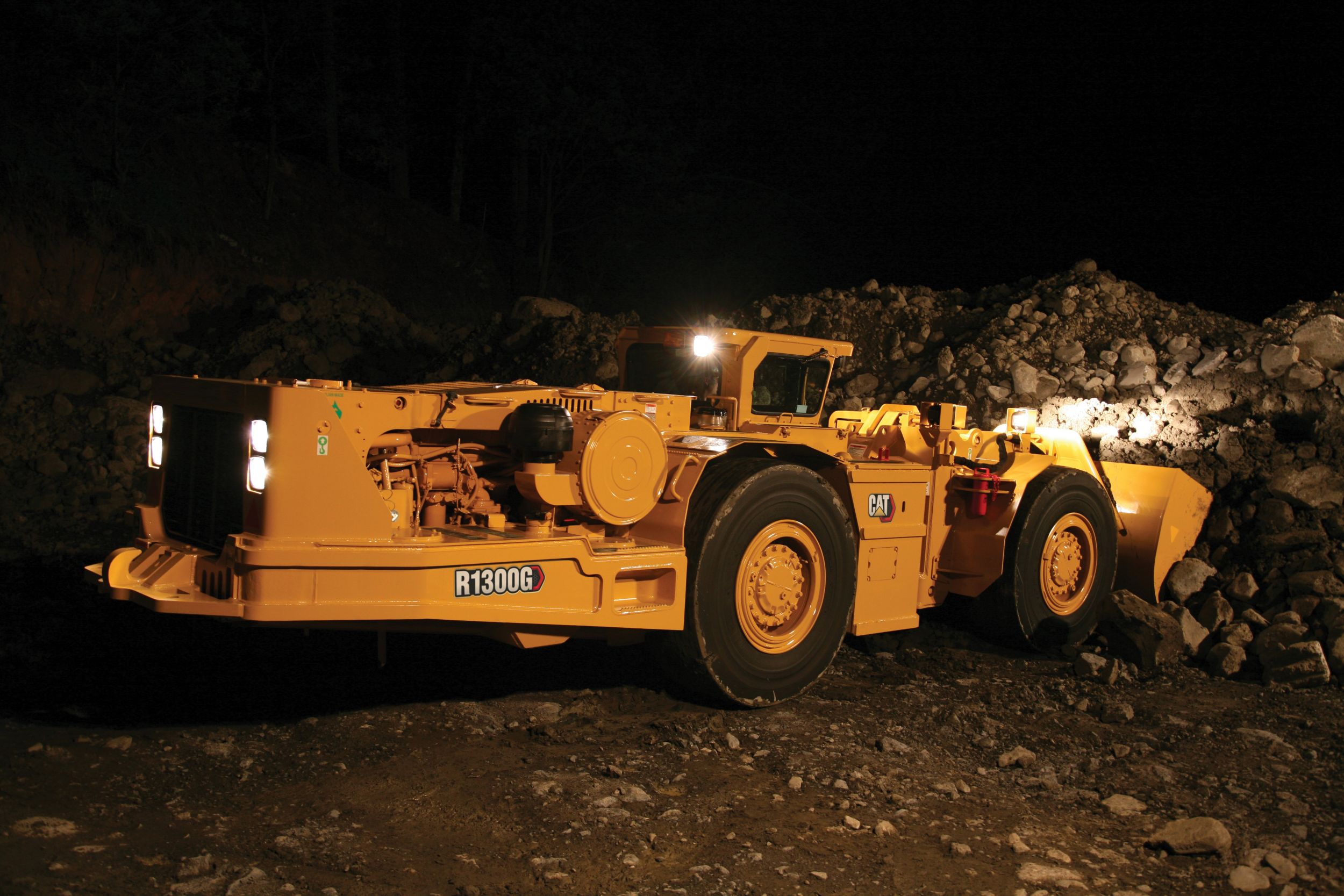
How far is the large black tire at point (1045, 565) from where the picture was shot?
676 cm

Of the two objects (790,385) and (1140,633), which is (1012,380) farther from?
(790,385)

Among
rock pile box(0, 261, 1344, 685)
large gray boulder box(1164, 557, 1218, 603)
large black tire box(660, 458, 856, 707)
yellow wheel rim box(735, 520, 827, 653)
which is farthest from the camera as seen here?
large gray boulder box(1164, 557, 1218, 603)

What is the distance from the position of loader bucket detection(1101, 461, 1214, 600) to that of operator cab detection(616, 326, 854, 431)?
98.9 inches

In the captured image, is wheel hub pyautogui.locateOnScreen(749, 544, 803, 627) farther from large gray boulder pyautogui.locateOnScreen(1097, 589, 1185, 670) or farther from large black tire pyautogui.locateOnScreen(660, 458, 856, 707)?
large gray boulder pyautogui.locateOnScreen(1097, 589, 1185, 670)

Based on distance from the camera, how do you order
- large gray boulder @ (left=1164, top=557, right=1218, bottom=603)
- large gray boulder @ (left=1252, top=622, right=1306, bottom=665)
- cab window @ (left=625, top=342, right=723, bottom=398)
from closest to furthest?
cab window @ (left=625, top=342, right=723, bottom=398), large gray boulder @ (left=1252, top=622, right=1306, bottom=665), large gray boulder @ (left=1164, top=557, right=1218, bottom=603)

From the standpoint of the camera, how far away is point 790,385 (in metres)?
6.48

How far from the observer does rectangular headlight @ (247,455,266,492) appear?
411 centimetres

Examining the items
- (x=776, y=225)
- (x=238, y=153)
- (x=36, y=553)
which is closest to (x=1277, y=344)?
(x=36, y=553)

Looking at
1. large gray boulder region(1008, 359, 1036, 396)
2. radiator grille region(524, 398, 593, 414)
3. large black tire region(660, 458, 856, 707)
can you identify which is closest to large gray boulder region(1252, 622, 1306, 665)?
large black tire region(660, 458, 856, 707)

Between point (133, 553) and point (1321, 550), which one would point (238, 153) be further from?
point (1321, 550)

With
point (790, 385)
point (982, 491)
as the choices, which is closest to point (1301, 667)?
point (982, 491)

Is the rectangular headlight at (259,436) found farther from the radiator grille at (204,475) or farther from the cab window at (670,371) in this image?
the cab window at (670,371)

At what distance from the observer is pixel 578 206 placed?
24484 millimetres

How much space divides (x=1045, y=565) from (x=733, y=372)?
256 centimetres
